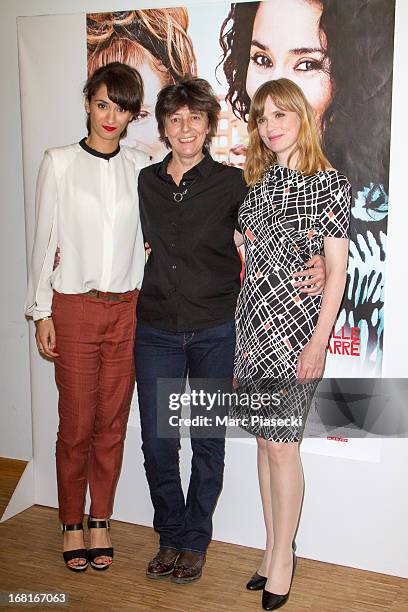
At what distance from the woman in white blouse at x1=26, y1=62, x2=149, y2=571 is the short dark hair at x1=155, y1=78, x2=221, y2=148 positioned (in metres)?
0.13

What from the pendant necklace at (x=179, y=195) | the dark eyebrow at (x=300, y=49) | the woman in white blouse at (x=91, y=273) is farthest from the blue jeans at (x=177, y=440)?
the dark eyebrow at (x=300, y=49)

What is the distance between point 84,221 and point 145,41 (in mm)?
756

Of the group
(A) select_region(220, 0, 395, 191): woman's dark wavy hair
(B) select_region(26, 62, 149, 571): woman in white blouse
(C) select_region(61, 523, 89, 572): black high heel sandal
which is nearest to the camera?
(A) select_region(220, 0, 395, 191): woman's dark wavy hair

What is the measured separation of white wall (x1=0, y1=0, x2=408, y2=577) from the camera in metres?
2.29

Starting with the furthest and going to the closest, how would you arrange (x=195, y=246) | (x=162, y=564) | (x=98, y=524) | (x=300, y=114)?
(x=98, y=524) < (x=162, y=564) < (x=195, y=246) < (x=300, y=114)

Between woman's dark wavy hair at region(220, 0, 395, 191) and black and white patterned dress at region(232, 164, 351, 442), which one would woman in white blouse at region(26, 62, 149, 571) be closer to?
black and white patterned dress at region(232, 164, 351, 442)

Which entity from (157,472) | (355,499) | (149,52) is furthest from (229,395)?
(149,52)

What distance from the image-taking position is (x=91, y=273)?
7.72ft

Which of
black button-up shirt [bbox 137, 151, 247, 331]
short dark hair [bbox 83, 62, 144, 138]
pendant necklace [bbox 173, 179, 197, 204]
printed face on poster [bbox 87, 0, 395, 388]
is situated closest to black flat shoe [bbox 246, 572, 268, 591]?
printed face on poster [bbox 87, 0, 395, 388]

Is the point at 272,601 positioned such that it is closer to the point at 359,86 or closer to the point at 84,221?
the point at 84,221

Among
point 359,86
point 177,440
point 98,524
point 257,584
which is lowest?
point 257,584

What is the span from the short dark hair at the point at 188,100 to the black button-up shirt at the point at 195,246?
0.15 metres

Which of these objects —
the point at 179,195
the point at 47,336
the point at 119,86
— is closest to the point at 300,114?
the point at 179,195

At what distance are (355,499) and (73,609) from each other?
1009mm
